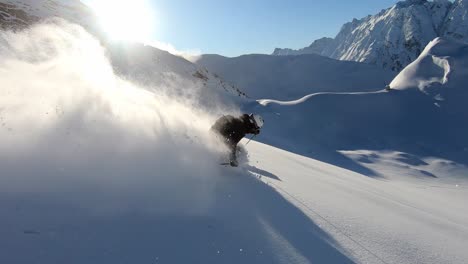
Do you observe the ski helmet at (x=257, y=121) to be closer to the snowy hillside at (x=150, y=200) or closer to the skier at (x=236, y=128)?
the skier at (x=236, y=128)

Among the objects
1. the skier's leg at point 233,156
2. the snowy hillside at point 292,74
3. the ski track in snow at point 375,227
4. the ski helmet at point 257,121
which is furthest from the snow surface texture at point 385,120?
the snowy hillside at point 292,74

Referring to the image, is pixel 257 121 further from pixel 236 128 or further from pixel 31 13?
pixel 31 13

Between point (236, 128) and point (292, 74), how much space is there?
9811 cm

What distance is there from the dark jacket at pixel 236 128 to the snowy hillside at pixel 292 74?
82.8m

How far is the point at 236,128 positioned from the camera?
10.4m

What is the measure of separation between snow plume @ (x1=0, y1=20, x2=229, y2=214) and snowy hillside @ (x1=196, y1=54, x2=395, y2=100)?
82.9 meters

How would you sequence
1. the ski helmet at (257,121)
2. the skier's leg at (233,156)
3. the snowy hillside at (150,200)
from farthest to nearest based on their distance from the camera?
the ski helmet at (257,121) → the skier's leg at (233,156) → the snowy hillside at (150,200)

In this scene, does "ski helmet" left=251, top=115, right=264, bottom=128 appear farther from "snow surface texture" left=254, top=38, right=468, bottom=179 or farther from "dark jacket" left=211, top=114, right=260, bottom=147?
"snow surface texture" left=254, top=38, right=468, bottom=179

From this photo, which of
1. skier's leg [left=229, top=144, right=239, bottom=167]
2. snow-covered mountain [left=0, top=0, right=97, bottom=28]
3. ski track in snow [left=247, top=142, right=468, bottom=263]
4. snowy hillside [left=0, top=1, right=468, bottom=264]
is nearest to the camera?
snowy hillside [left=0, top=1, right=468, bottom=264]

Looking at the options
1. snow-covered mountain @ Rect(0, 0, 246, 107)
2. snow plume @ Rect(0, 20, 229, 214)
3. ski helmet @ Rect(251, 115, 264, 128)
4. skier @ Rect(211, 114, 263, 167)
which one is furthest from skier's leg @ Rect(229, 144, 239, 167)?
snow-covered mountain @ Rect(0, 0, 246, 107)

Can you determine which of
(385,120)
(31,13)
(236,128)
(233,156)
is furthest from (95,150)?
(31,13)

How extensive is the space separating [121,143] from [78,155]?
1.33 m

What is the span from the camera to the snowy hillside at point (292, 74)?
318ft

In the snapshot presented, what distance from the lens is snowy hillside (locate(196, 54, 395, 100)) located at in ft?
318
